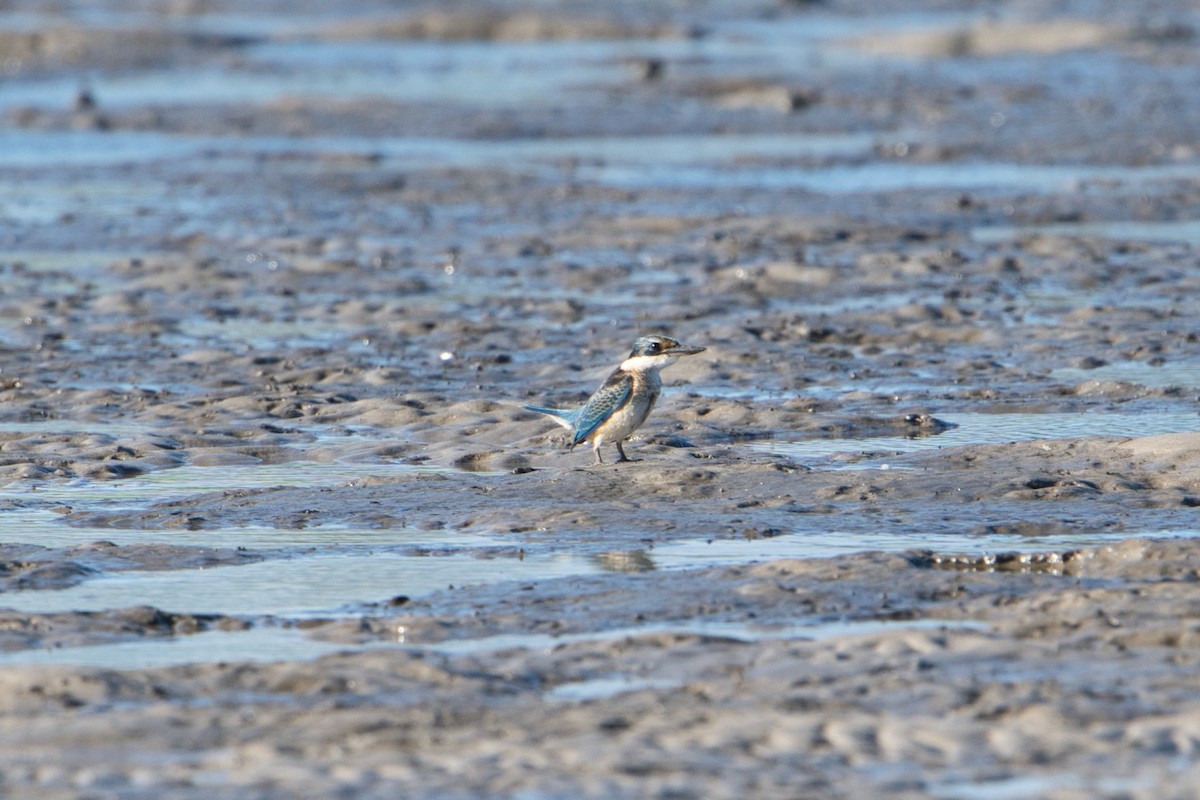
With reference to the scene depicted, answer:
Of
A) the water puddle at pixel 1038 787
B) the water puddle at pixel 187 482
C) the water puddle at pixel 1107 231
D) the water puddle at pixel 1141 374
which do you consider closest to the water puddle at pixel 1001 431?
the water puddle at pixel 1141 374

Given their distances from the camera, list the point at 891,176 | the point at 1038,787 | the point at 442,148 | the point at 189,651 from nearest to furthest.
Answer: the point at 1038,787, the point at 189,651, the point at 891,176, the point at 442,148

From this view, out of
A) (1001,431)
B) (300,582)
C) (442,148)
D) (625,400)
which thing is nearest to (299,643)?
(300,582)

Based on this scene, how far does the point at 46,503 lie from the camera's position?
8.80m

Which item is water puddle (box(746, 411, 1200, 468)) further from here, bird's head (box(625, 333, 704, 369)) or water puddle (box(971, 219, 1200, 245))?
water puddle (box(971, 219, 1200, 245))

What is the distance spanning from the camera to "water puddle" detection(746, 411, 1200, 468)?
31.3ft

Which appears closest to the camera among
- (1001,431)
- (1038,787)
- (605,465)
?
(1038,787)

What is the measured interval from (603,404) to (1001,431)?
2.13 m

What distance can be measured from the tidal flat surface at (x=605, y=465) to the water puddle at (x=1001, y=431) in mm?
43

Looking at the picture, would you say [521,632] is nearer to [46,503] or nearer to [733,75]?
[46,503]

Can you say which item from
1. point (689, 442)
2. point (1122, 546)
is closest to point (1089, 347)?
point (689, 442)

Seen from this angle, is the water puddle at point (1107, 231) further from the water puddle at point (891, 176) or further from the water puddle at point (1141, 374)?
the water puddle at point (1141, 374)

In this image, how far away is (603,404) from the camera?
8914 mm

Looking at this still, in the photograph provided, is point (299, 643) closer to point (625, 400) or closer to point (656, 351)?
point (625, 400)

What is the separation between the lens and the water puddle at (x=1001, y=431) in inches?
376
